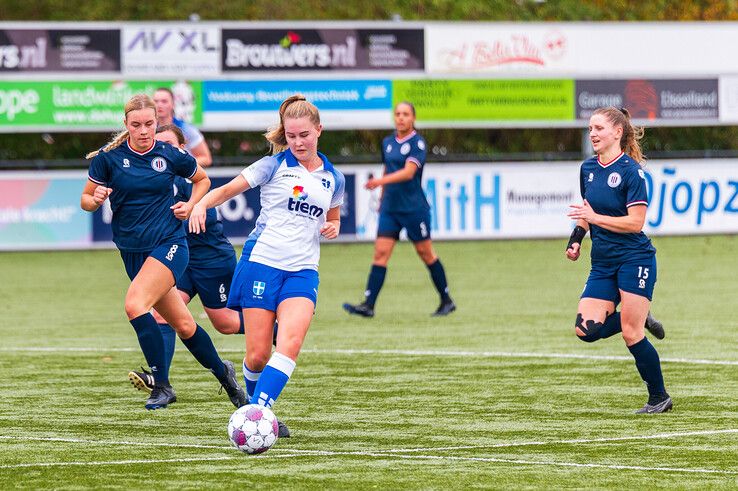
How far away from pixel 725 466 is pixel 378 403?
113 inches

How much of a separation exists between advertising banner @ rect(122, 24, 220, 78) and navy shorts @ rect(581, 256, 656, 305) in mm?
19330

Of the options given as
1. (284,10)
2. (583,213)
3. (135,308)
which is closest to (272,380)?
(135,308)

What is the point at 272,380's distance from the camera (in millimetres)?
7727

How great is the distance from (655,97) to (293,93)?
7.46m

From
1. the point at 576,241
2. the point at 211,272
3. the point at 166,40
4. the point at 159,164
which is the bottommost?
the point at 211,272

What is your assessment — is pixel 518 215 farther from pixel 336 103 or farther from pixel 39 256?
pixel 39 256

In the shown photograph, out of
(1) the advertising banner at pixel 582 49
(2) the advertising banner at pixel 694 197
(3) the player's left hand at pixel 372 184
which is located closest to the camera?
(3) the player's left hand at pixel 372 184

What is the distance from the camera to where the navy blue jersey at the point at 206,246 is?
10234mm

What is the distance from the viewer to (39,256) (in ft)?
82.9

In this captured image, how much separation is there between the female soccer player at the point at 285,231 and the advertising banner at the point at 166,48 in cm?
1990

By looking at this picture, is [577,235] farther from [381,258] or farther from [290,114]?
[381,258]

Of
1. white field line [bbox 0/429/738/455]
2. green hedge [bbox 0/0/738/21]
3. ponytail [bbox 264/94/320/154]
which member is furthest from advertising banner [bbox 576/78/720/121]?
ponytail [bbox 264/94/320/154]

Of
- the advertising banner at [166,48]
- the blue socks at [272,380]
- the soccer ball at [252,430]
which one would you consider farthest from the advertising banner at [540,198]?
the soccer ball at [252,430]

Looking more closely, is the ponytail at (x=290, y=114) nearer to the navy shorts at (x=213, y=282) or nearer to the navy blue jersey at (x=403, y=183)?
the navy shorts at (x=213, y=282)
